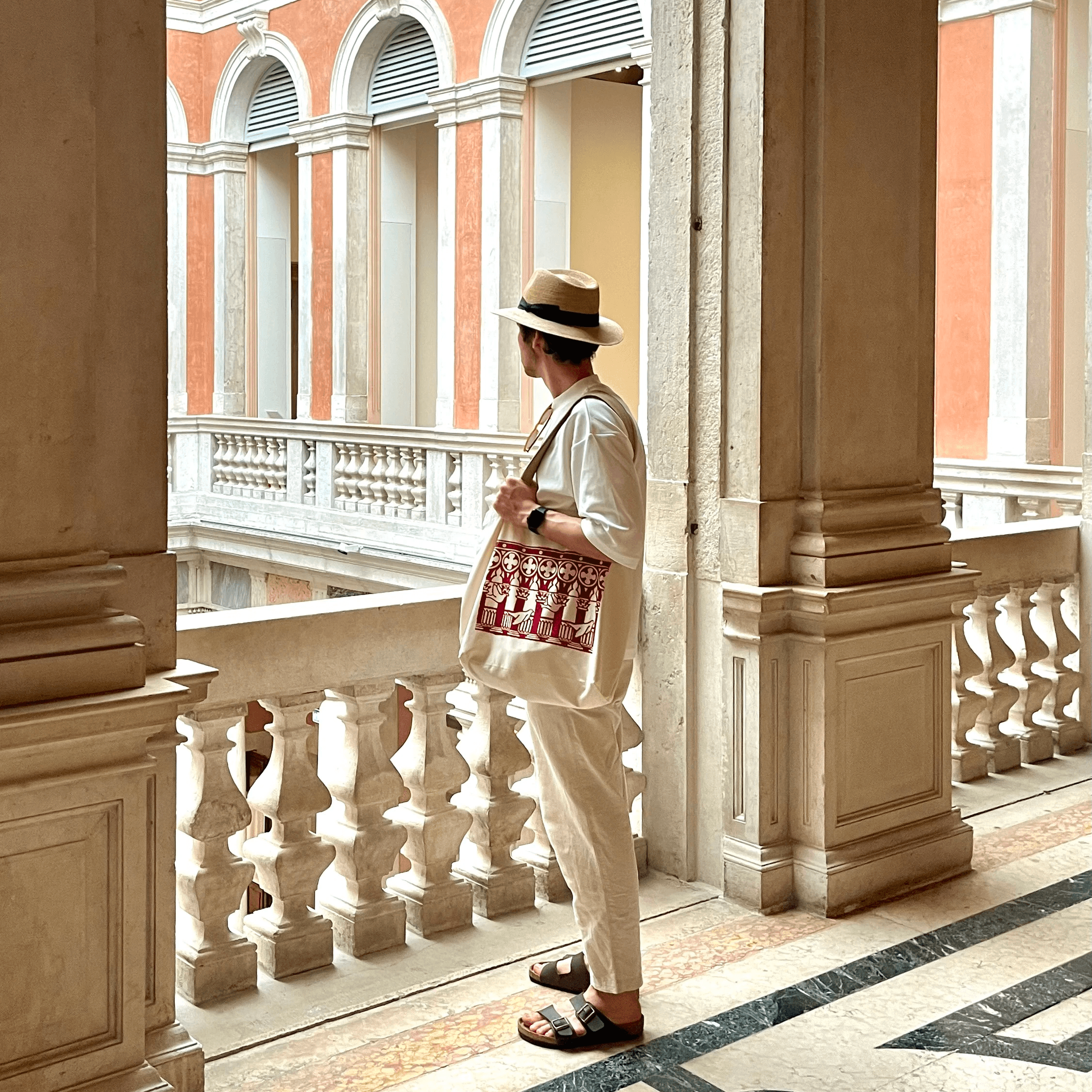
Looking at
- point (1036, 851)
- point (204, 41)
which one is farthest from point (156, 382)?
point (204, 41)

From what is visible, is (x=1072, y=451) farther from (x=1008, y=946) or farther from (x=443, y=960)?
(x=443, y=960)

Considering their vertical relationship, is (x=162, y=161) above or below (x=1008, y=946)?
above

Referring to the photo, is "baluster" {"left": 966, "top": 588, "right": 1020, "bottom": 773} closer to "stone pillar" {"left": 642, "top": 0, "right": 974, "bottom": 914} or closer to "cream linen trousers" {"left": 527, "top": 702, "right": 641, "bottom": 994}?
"stone pillar" {"left": 642, "top": 0, "right": 974, "bottom": 914}

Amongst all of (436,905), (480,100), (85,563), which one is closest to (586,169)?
(480,100)

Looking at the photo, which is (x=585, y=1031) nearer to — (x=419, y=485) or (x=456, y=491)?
(x=456, y=491)

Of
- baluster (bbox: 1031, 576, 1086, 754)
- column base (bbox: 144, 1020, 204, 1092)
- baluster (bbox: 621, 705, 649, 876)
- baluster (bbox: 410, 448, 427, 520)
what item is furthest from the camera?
baluster (bbox: 410, 448, 427, 520)

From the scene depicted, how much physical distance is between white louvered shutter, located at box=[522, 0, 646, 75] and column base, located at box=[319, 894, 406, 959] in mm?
8975

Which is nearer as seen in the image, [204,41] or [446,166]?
[446,166]

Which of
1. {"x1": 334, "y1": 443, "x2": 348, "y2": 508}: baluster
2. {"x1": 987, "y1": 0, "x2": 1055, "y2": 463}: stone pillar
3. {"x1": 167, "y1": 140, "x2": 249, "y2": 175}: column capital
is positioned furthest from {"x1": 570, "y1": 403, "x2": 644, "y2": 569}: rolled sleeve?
{"x1": 167, "y1": 140, "x2": 249, "y2": 175}: column capital

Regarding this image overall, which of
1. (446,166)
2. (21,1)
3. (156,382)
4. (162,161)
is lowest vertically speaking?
(156,382)

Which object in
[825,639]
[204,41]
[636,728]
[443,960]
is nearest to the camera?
[443,960]

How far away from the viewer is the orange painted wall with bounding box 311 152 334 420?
15.6 meters

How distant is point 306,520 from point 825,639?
10.3 m

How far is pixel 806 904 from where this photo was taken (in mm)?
4336
